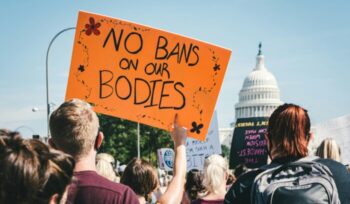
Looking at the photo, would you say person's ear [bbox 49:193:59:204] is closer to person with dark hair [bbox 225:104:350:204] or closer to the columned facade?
person with dark hair [bbox 225:104:350:204]

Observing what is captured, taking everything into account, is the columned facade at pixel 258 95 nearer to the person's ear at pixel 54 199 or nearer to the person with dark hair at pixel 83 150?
the person with dark hair at pixel 83 150

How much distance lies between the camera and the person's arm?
3207 millimetres

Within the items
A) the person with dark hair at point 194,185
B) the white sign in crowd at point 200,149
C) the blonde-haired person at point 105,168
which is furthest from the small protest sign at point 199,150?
the blonde-haired person at point 105,168

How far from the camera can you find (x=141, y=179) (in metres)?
4.59

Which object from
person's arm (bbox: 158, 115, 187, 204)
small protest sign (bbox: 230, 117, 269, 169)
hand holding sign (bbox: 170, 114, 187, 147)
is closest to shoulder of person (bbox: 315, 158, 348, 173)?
person's arm (bbox: 158, 115, 187, 204)

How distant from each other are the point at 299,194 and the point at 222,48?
5.78 feet

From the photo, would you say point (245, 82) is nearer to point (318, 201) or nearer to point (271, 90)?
point (271, 90)

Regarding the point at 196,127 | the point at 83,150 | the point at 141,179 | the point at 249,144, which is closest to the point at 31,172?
the point at 83,150

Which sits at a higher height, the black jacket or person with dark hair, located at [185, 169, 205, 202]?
the black jacket

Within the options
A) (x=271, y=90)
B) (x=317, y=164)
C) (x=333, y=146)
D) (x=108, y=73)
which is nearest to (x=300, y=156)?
(x=317, y=164)

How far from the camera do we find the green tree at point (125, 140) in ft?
178

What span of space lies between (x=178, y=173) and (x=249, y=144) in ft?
35.1

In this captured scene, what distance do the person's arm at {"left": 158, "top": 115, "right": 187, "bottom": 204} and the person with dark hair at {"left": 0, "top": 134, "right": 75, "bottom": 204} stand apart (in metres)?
1.33

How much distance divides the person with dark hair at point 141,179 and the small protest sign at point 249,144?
914cm
